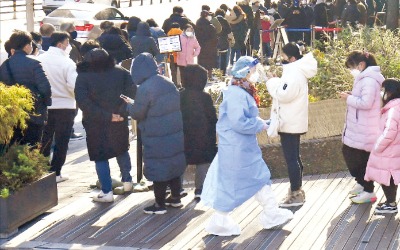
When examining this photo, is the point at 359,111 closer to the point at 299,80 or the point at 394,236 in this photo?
the point at 299,80

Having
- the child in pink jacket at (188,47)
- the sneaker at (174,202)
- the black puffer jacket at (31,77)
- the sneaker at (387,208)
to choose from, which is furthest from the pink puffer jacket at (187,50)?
the sneaker at (387,208)

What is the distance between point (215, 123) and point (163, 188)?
3.05ft

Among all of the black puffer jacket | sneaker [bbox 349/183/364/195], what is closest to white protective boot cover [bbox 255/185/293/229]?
sneaker [bbox 349/183/364/195]

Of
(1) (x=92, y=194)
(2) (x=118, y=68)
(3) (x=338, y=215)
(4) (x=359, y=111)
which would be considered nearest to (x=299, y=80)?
(4) (x=359, y=111)

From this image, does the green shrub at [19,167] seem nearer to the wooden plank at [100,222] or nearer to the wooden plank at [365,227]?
Result: the wooden plank at [100,222]

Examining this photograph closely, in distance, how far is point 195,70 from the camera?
31.9ft

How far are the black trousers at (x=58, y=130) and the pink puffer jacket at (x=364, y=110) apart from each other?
3.49m

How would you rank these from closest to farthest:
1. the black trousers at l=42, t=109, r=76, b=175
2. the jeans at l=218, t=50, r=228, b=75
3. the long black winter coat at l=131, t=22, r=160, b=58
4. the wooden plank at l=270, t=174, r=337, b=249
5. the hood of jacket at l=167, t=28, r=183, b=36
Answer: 1. the wooden plank at l=270, t=174, r=337, b=249
2. the black trousers at l=42, t=109, r=76, b=175
3. the long black winter coat at l=131, t=22, r=160, b=58
4. the hood of jacket at l=167, t=28, r=183, b=36
5. the jeans at l=218, t=50, r=228, b=75

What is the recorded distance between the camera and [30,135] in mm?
10523

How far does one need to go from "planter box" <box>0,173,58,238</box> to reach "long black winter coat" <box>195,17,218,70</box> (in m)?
10.5

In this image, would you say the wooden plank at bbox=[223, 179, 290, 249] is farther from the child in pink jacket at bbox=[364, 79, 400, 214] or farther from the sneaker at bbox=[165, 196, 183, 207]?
the child in pink jacket at bbox=[364, 79, 400, 214]

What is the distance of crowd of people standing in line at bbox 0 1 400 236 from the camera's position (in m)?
8.69

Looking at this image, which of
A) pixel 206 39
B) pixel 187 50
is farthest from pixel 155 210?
pixel 206 39

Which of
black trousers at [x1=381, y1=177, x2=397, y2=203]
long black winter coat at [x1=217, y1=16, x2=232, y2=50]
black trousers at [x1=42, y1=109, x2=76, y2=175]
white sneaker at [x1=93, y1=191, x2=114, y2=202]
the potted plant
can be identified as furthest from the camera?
long black winter coat at [x1=217, y1=16, x2=232, y2=50]
